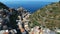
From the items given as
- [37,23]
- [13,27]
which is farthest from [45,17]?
[13,27]

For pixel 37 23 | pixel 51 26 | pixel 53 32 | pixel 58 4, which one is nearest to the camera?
pixel 53 32

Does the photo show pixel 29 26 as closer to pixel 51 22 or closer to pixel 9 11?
pixel 51 22

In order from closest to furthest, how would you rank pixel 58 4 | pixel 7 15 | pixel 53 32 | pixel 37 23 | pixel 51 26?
1. pixel 53 32
2. pixel 51 26
3. pixel 37 23
4. pixel 7 15
5. pixel 58 4

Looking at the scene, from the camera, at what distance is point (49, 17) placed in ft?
94.2

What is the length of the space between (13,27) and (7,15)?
2.50m

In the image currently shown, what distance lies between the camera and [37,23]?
89.9 feet

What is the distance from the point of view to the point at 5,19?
1103 inches

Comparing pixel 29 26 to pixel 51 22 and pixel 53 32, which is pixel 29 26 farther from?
pixel 53 32

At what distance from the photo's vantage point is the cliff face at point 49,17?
26.6 m

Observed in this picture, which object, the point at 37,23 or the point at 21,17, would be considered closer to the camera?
the point at 37,23

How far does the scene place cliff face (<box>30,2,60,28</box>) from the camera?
2655 centimetres

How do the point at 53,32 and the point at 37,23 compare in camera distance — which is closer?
the point at 53,32

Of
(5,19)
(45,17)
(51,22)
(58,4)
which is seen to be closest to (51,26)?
(51,22)

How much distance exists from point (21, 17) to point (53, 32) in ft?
32.3
